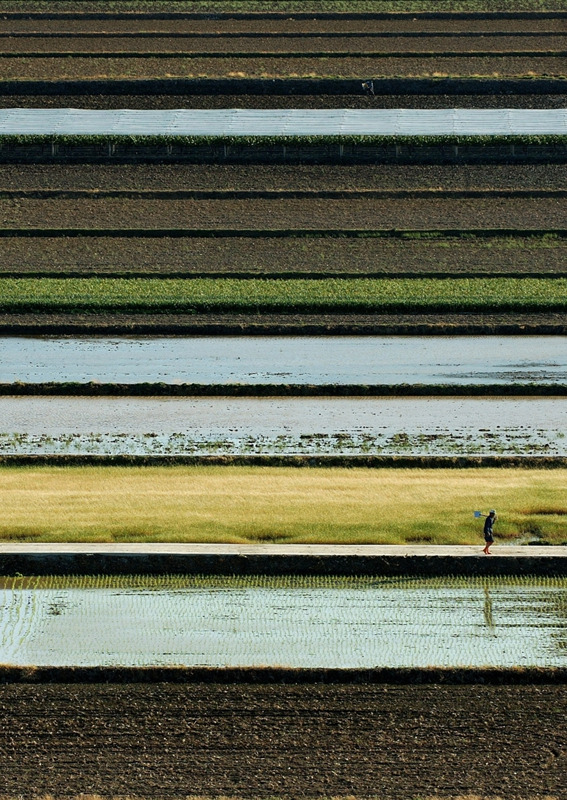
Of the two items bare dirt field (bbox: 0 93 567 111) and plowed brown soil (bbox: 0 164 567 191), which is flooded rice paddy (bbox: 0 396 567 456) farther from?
bare dirt field (bbox: 0 93 567 111)

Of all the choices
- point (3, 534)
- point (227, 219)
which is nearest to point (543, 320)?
point (227, 219)

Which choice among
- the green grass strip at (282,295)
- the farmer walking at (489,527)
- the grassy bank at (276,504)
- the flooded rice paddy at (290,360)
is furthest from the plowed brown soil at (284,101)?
the farmer walking at (489,527)

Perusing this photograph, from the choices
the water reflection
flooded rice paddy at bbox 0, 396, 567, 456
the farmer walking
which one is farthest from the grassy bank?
the water reflection

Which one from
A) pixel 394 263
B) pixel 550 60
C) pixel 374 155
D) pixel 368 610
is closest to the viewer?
pixel 368 610

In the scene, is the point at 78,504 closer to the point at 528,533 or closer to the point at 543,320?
the point at 528,533

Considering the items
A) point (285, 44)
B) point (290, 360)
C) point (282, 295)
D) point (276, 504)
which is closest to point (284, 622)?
point (276, 504)

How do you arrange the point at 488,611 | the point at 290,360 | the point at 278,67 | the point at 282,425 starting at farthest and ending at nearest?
1. the point at 278,67
2. the point at 290,360
3. the point at 282,425
4. the point at 488,611

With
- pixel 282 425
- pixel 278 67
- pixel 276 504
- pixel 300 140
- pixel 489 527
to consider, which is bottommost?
pixel 489 527

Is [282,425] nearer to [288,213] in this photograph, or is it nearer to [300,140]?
[288,213]
